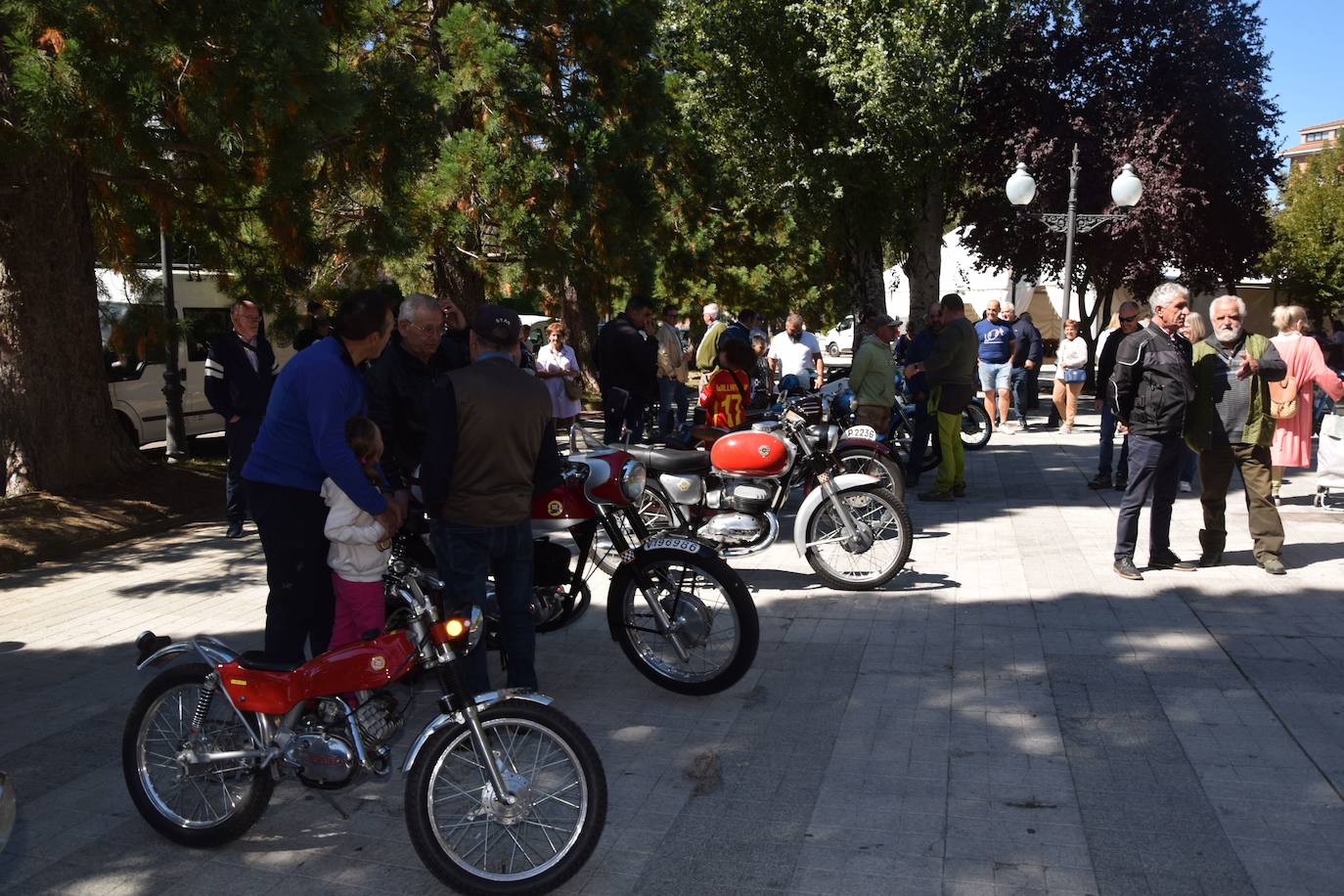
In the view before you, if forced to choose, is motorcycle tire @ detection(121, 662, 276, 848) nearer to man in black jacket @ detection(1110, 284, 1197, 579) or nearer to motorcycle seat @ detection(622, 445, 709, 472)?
motorcycle seat @ detection(622, 445, 709, 472)

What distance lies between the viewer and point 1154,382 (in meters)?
7.02

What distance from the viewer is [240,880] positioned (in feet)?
11.8

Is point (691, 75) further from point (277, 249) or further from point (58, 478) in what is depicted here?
point (58, 478)

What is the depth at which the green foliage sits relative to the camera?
3966 centimetres

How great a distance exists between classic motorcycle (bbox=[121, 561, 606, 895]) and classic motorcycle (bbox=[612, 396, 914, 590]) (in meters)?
2.80

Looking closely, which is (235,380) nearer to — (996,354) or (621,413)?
(621,413)

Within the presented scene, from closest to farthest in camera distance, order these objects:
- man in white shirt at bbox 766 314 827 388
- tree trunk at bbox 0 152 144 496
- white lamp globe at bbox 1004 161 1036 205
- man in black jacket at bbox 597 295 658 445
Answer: tree trunk at bbox 0 152 144 496 → man in black jacket at bbox 597 295 658 445 → man in white shirt at bbox 766 314 827 388 → white lamp globe at bbox 1004 161 1036 205

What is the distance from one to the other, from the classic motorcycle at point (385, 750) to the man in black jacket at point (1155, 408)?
4851mm

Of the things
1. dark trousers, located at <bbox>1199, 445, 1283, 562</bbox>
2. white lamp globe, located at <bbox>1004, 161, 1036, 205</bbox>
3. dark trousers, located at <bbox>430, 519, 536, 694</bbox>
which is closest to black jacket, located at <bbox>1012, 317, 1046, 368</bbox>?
white lamp globe, located at <bbox>1004, 161, 1036, 205</bbox>

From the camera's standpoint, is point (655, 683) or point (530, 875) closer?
point (530, 875)

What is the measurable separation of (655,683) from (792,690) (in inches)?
24.6

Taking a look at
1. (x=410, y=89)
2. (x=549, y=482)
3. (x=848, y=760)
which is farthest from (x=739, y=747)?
(x=410, y=89)

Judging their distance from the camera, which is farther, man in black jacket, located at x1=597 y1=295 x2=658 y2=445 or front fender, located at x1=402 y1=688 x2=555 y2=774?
man in black jacket, located at x1=597 y1=295 x2=658 y2=445

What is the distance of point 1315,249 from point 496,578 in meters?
42.7
